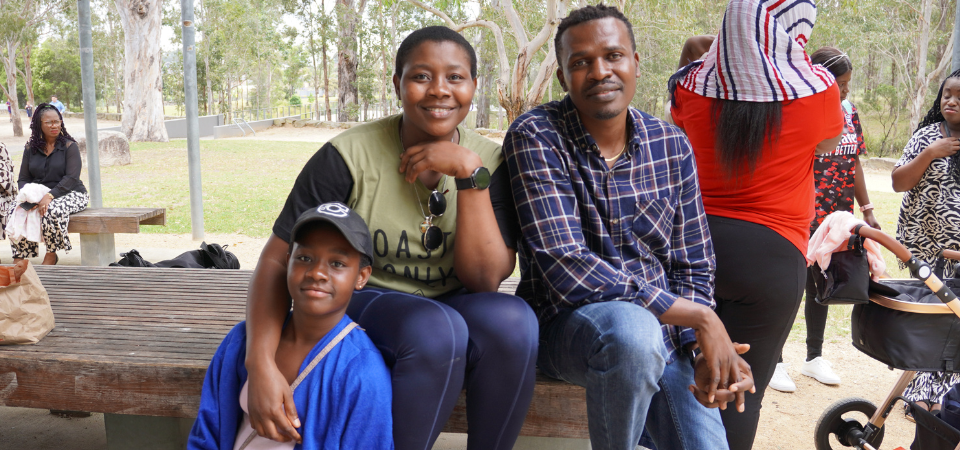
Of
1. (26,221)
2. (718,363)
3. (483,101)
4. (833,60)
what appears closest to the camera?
(718,363)

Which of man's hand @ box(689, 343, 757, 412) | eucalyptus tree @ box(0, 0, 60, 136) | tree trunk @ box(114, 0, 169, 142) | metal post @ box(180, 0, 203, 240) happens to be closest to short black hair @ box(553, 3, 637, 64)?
man's hand @ box(689, 343, 757, 412)

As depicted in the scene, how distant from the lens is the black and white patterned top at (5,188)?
5.96 meters

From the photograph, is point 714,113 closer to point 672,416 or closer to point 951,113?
point 672,416

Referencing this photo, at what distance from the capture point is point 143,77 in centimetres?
2297

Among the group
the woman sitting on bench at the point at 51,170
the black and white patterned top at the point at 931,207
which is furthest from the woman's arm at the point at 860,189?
the woman sitting on bench at the point at 51,170

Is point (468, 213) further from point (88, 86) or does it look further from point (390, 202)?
point (88, 86)

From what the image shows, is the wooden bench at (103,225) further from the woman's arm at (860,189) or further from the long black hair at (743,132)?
the woman's arm at (860,189)

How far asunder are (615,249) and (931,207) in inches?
98.4

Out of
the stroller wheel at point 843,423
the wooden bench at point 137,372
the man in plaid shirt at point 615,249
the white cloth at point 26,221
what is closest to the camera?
the man in plaid shirt at point 615,249

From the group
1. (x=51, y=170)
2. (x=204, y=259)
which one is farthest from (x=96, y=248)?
(x=204, y=259)

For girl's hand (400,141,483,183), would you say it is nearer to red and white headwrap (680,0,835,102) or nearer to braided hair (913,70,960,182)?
red and white headwrap (680,0,835,102)

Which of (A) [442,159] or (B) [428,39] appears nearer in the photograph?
(A) [442,159]

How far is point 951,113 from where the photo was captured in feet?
11.8

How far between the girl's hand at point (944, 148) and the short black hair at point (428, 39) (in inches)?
105
